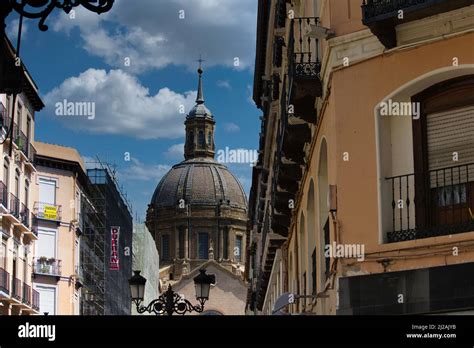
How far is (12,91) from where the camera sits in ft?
17.3

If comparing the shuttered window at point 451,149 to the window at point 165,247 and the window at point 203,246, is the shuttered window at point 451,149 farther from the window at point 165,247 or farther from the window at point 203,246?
the window at point 203,246

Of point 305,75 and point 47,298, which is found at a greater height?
point 305,75

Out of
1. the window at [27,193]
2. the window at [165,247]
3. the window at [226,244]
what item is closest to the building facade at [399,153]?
the window at [27,193]

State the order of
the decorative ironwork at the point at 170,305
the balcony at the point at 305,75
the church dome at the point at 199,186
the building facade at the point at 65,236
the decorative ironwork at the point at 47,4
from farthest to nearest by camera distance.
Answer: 1. the church dome at the point at 199,186
2. the building facade at the point at 65,236
3. the decorative ironwork at the point at 170,305
4. the balcony at the point at 305,75
5. the decorative ironwork at the point at 47,4

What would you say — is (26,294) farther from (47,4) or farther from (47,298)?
(47,4)

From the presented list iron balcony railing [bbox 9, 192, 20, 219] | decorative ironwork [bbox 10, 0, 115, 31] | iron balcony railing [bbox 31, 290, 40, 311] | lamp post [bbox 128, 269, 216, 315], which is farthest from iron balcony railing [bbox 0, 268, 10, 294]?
decorative ironwork [bbox 10, 0, 115, 31]

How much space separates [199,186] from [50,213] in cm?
8235

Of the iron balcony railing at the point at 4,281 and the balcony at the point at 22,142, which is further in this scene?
the balcony at the point at 22,142

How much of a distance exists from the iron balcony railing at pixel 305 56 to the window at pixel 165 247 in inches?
4248

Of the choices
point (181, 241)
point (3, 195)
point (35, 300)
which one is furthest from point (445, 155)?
point (181, 241)

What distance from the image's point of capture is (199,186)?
431 feet

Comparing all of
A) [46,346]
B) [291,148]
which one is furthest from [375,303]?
[291,148]

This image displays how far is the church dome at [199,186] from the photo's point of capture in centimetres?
12838

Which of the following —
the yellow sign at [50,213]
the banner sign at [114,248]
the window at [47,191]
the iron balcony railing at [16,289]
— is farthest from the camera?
the banner sign at [114,248]
